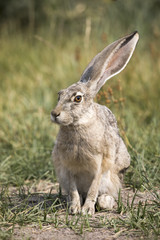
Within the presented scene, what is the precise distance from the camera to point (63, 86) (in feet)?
24.8

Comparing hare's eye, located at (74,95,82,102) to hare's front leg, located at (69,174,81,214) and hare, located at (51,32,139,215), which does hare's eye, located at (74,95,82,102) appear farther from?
hare's front leg, located at (69,174,81,214)

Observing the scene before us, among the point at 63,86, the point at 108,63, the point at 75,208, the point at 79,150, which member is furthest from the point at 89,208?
the point at 63,86

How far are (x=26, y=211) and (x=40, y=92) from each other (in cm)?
420

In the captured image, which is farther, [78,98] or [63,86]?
[63,86]

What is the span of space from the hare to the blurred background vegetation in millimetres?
380

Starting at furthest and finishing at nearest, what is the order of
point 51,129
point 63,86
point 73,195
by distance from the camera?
point 63,86 → point 51,129 → point 73,195

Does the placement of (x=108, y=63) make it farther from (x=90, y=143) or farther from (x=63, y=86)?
(x=63, y=86)

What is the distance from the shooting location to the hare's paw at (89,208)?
3.78m

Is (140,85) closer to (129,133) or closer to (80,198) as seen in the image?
(129,133)

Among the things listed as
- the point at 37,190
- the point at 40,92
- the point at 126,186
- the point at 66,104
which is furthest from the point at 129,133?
the point at 40,92

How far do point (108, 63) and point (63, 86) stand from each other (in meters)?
3.32

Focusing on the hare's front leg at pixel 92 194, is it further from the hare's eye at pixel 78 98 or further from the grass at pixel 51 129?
the hare's eye at pixel 78 98

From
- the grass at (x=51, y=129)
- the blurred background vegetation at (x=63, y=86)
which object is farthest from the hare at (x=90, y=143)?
the blurred background vegetation at (x=63, y=86)

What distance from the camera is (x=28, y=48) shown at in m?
9.56
